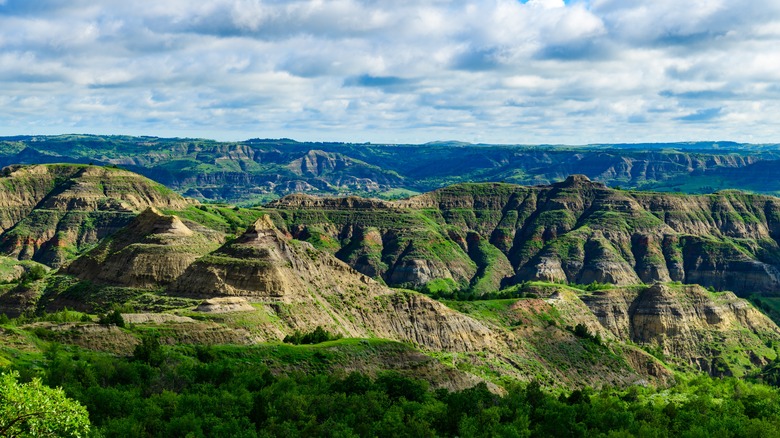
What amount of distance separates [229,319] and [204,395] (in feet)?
133

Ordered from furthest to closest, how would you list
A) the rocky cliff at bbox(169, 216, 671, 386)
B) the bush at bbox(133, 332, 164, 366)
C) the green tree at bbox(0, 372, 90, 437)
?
1. the rocky cliff at bbox(169, 216, 671, 386)
2. the bush at bbox(133, 332, 164, 366)
3. the green tree at bbox(0, 372, 90, 437)

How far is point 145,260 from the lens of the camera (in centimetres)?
17812

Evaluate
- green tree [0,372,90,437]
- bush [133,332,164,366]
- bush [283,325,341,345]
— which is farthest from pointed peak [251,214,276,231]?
green tree [0,372,90,437]

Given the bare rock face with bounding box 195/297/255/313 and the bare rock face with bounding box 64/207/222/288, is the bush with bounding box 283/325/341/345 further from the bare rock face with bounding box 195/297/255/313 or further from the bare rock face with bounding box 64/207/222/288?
the bare rock face with bounding box 64/207/222/288

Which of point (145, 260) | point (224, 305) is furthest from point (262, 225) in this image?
point (224, 305)

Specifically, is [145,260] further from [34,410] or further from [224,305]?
[34,410]

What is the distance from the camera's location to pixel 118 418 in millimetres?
96125

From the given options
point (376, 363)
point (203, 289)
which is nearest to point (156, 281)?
point (203, 289)

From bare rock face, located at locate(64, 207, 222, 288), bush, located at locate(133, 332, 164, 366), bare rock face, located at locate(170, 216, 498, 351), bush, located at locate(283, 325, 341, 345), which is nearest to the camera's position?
bush, located at locate(133, 332, 164, 366)

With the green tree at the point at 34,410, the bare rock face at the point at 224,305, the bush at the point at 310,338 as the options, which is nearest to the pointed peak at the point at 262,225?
the bare rock face at the point at 224,305

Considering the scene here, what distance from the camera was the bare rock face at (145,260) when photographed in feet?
577

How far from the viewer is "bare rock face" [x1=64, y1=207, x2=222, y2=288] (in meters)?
176

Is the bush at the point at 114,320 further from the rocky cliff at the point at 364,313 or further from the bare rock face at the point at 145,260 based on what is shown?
the bare rock face at the point at 145,260

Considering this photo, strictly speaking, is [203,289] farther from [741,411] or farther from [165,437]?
[741,411]
